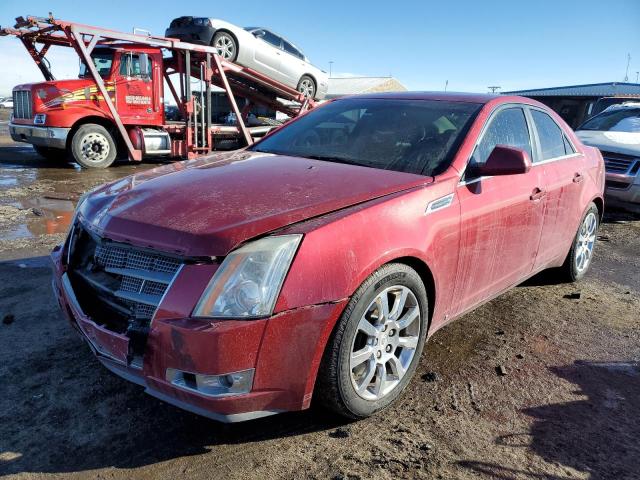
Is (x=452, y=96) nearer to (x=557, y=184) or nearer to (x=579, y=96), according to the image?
(x=557, y=184)

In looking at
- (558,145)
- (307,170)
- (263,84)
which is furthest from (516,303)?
(263,84)

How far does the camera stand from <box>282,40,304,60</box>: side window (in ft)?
46.6

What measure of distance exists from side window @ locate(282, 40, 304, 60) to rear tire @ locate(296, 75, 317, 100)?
23.4 inches

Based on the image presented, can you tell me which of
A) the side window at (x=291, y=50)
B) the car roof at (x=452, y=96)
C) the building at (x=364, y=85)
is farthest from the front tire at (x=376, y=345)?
the building at (x=364, y=85)

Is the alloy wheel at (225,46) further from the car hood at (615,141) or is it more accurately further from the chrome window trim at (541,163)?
the chrome window trim at (541,163)

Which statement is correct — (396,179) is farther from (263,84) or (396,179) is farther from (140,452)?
(263,84)

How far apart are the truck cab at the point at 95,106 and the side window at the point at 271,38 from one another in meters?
3.22

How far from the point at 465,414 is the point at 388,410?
40 cm

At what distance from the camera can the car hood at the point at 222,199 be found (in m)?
2.15

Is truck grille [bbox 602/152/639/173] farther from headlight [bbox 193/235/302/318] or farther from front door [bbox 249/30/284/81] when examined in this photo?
front door [bbox 249/30/284/81]

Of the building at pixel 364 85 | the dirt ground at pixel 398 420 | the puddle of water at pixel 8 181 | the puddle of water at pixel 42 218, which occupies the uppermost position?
the building at pixel 364 85

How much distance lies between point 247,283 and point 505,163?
178 cm

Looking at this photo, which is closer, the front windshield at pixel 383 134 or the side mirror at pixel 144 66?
the front windshield at pixel 383 134

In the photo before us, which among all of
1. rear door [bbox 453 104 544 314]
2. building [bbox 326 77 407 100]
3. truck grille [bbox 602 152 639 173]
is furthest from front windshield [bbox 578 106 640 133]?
building [bbox 326 77 407 100]
